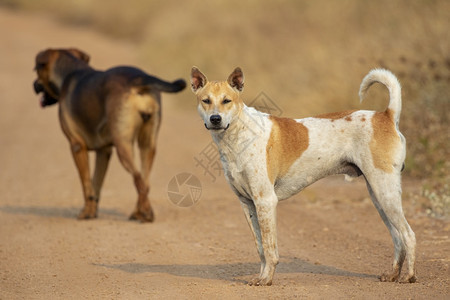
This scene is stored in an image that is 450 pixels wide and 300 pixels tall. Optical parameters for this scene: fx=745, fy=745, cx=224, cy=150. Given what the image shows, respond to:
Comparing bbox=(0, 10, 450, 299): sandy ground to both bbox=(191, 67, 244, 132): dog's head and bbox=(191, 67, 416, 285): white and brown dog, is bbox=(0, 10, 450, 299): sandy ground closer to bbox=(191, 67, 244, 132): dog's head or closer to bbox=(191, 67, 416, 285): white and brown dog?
bbox=(191, 67, 416, 285): white and brown dog

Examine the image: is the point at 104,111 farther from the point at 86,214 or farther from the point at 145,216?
the point at 145,216

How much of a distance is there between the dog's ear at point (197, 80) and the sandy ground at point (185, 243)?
5.58ft

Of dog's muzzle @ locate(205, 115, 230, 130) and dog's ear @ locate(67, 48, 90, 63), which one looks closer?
dog's muzzle @ locate(205, 115, 230, 130)

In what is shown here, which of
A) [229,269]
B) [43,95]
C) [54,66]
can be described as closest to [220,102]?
[229,269]

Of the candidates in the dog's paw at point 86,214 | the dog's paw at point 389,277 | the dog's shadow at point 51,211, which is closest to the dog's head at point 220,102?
the dog's paw at point 389,277

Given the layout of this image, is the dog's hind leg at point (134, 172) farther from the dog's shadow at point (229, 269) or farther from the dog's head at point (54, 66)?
the dog's shadow at point (229, 269)

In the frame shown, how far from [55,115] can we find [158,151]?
609 cm

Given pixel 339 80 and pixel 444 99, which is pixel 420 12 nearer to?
pixel 339 80

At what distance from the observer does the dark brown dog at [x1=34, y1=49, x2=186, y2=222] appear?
936cm

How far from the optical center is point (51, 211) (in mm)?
10570

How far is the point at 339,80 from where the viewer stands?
565 inches

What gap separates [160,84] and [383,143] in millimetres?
3888

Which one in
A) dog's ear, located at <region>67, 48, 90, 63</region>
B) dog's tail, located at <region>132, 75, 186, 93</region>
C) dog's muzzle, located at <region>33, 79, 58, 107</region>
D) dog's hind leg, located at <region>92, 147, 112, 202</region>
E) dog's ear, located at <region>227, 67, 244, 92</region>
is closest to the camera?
dog's ear, located at <region>227, 67, 244, 92</region>

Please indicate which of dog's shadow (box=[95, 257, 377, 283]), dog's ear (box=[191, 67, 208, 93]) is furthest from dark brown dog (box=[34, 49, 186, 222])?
dog's ear (box=[191, 67, 208, 93])
